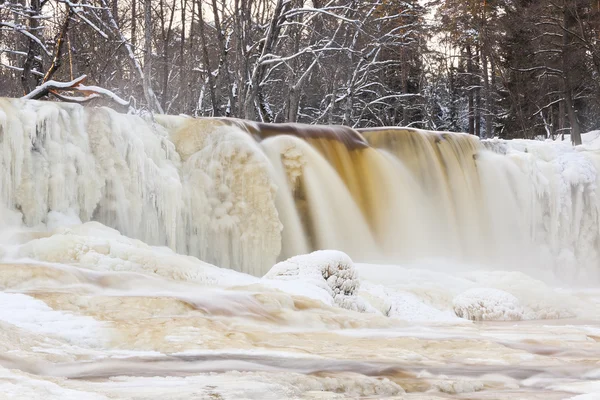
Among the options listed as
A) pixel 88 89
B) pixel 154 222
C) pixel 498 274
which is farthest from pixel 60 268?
pixel 498 274

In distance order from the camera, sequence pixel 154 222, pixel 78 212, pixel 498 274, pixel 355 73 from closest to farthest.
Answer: pixel 78 212 < pixel 154 222 < pixel 498 274 < pixel 355 73

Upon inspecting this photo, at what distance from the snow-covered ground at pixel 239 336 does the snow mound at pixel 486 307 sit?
15 mm

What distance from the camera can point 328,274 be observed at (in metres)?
7.49

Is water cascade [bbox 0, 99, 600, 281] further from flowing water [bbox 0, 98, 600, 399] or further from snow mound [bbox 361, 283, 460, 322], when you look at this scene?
snow mound [bbox 361, 283, 460, 322]

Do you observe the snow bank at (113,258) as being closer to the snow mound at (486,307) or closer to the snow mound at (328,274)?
the snow mound at (328,274)

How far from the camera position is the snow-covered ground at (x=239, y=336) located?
138 inches

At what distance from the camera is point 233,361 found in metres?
4.00

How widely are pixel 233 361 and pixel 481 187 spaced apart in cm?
1080

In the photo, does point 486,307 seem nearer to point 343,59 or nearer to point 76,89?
point 76,89

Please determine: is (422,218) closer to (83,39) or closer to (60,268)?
(60,268)

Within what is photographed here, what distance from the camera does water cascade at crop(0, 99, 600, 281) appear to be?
916 centimetres

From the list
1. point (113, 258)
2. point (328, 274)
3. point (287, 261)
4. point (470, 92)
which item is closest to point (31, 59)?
point (113, 258)

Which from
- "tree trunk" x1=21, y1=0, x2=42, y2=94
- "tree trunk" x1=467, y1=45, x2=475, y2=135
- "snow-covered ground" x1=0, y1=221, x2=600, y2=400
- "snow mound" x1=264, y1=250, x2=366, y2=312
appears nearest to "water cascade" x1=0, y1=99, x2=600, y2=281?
"snow-covered ground" x1=0, y1=221, x2=600, y2=400

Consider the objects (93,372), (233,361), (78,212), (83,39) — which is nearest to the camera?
(93,372)
